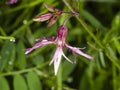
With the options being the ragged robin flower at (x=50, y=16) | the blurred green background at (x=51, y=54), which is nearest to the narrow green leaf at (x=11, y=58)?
the blurred green background at (x=51, y=54)

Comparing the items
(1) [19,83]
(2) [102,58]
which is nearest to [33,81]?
(1) [19,83]

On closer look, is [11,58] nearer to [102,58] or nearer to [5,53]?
[5,53]

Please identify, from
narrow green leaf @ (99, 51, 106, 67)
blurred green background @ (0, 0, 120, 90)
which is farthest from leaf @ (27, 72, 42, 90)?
narrow green leaf @ (99, 51, 106, 67)

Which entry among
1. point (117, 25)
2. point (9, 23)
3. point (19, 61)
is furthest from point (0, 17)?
point (117, 25)

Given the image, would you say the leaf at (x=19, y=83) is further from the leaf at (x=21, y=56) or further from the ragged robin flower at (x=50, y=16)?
the ragged robin flower at (x=50, y=16)

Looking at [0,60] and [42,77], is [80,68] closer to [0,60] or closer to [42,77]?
[42,77]

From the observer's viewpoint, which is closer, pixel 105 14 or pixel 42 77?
pixel 42 77

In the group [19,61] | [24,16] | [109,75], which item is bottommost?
[109,75]

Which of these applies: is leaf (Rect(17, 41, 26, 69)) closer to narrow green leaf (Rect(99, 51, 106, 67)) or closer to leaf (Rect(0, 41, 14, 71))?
leaf (Rect(0, 41, 14, 71))
